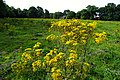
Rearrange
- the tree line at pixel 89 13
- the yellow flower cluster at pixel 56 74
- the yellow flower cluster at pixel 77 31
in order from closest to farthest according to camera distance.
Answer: the yellow flower cluster at pixel 56 74 → the yellow flower cluster at pixel 77 31 → the tree line at pixel 89 13

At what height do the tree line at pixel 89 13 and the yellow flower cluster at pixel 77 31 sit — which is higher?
the yellow flower cluster at pixel 77 31

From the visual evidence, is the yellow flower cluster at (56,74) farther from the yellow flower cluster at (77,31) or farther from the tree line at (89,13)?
the tree line at (89,13)

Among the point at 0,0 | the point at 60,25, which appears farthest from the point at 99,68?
the point at 0,0

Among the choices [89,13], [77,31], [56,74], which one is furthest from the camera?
[89,13]

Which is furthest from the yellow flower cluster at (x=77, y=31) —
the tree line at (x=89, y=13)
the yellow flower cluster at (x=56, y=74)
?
the tree line at (x=89, y=13)

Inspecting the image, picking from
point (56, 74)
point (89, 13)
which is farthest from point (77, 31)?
point (89, 13)

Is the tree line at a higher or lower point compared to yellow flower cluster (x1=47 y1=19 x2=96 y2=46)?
lower

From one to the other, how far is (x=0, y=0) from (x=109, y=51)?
118 ft

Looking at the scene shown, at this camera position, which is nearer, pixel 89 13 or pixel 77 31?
pixel 77 31

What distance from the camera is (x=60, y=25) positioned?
1211cm

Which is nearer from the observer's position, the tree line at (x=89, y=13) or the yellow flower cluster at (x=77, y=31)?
the yellow flower cluster at (x=77, y=31)

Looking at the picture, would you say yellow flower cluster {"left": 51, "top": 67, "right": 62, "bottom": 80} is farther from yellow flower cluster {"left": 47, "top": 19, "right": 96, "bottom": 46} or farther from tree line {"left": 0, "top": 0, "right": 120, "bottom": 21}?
tree line {"left": 0, "top": 0, "right": 120, "bottom": 21}

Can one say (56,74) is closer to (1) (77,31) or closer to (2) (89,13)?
(1) (77,31)

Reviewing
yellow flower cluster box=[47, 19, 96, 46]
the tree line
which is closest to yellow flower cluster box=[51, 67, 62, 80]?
yellow flower cluster box=[47, 19, 96, 46]
